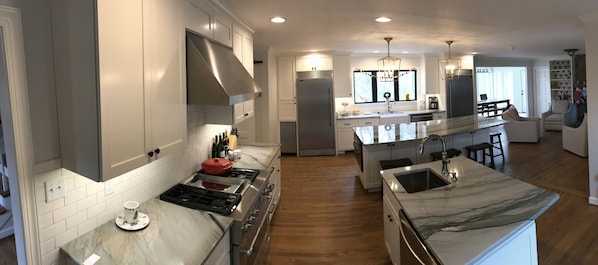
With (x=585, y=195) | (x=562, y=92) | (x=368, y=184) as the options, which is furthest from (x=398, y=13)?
(x=562, y=92)

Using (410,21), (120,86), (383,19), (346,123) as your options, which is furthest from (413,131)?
(120,86)

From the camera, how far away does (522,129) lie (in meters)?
7.70

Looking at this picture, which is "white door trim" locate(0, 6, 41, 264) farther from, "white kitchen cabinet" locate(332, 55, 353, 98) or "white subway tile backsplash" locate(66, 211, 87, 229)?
"white kitchen cabinet" locate(332, 55, 353, 98)

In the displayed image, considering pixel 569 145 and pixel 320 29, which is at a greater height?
pixel 320 29

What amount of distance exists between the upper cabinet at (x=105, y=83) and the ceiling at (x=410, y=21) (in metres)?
1.54

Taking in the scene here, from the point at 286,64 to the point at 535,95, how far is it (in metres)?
8.97

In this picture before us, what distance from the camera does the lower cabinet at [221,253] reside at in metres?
1.57

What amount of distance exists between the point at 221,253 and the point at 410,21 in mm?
3461

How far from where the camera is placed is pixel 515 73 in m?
10.5

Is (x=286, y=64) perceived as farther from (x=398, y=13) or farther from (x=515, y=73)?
(x=515, y=73)

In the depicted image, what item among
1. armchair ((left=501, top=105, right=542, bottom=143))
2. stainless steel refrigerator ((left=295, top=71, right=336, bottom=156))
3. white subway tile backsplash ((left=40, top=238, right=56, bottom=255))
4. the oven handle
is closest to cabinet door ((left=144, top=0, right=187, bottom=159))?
white subway tile backsplash ((left=40, top=238, right=56, bottom=255))

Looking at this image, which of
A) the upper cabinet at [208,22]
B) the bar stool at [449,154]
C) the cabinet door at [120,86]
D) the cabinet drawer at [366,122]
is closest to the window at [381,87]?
the cabinet drawer at [366,122]

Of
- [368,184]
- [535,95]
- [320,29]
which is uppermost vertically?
[320,29]

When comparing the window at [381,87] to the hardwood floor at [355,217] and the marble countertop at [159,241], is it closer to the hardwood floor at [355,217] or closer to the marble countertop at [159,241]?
the hardwood floor at [355,217]
